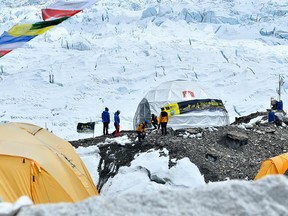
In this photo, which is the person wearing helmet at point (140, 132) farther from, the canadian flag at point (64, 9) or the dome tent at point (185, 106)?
the dome tent at point (185, 106)

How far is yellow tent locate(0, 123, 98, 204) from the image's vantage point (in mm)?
6465

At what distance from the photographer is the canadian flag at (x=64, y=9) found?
8250mm

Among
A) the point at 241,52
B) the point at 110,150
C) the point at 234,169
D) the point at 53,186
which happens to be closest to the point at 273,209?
the point at 53,186

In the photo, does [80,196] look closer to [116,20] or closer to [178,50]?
[178,50]

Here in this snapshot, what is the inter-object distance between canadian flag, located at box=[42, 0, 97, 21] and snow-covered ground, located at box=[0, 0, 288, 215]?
32.6 m

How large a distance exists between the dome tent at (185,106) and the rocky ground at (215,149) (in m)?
6.07

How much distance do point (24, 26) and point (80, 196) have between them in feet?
11.2

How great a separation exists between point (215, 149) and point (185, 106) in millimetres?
8435

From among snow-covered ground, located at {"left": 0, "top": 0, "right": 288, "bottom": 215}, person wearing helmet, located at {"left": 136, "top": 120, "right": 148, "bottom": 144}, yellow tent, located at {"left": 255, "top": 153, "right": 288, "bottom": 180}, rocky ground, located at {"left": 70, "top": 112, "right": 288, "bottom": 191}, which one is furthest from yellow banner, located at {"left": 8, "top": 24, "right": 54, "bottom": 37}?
snow-covered ground, located at {"left": 0, "top": 0, "right": 288, "bottom": 215}

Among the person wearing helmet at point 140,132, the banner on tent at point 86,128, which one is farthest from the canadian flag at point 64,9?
the banner on tent at point 86,128

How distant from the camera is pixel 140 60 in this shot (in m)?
Answer: 72.6

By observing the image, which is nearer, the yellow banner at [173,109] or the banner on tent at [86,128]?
the banner on tent at [86,128]

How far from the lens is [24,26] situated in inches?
338

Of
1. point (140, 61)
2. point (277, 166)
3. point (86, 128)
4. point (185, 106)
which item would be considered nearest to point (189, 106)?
point (185, 106)
